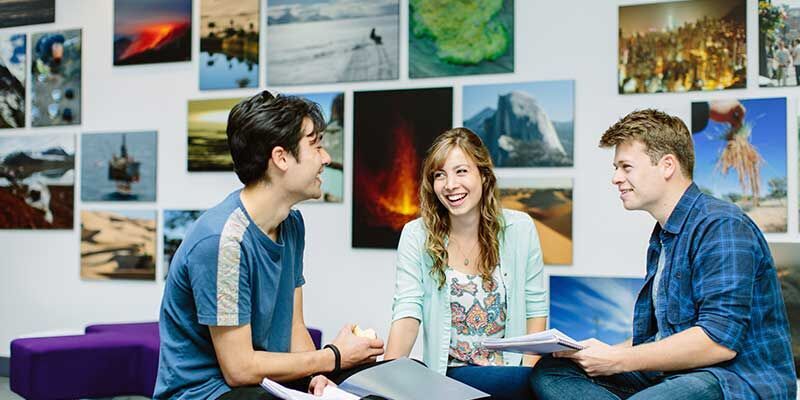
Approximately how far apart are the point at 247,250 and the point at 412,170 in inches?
94.0

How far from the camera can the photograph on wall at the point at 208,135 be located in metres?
4.97

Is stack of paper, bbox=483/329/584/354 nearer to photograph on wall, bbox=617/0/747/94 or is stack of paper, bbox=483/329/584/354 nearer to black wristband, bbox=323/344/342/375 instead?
black wristband, bbox=323/344/342/375

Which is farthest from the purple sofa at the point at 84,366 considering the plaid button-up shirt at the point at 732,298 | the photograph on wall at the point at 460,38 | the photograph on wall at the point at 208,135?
the plaid button-up shirt at the point at 732,298

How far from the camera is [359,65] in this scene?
468 centimetres

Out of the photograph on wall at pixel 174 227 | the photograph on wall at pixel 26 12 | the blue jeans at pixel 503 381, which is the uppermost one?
the photograph on wall at pixel 26 12

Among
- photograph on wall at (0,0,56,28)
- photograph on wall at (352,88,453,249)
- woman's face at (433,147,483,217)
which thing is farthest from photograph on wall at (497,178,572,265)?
photograph on wall at (0,0,56,28)

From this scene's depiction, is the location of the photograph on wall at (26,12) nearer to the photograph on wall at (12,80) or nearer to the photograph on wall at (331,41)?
the photograph on wall at (12,80)

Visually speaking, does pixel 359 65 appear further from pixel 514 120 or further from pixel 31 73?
pixel 31 73

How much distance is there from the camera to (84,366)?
4.06m

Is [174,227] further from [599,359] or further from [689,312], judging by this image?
[689,312]

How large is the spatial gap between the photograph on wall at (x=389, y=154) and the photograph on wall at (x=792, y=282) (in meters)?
1.83

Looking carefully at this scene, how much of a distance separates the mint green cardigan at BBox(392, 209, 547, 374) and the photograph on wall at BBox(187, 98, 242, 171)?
2.15 metres

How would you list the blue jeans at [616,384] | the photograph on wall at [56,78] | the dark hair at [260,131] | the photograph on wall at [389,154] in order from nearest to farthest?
the blue jeans at [616,384]
the dark hair at [260,131]
the photograph on wall at [389,154]
the photograph on wall at [56,78]

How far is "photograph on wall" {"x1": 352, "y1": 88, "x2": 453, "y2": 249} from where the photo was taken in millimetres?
4535
